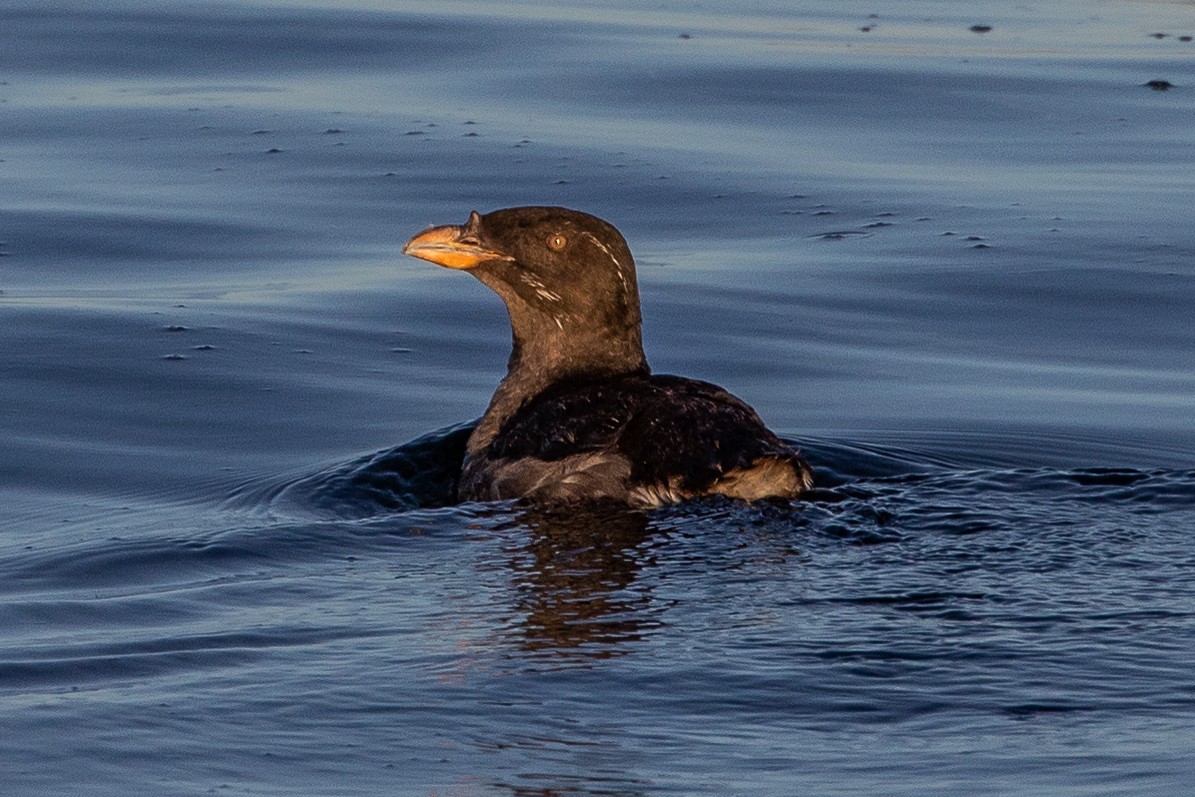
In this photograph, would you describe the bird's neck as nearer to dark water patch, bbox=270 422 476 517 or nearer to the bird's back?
dark water patch, bbox=270 422 476 517

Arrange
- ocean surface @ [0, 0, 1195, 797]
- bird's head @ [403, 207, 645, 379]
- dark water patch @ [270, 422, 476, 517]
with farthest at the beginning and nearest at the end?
bird's head @ [403, 207, 645, 379] < dark water patch @ [270, 422, 476, 517] < ocean surface @ [0, 0, 1195, 797]

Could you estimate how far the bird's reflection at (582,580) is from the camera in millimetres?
5895

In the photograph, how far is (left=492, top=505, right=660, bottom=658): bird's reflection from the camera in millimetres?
5895

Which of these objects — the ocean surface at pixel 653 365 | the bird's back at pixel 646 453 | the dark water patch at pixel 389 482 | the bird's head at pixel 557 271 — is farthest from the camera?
the bird's head at pixel 557 271

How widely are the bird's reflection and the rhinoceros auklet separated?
184mm

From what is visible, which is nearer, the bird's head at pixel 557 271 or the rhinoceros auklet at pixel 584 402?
the rhinoceros auklet at pixel 584 402

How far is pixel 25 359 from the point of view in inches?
385

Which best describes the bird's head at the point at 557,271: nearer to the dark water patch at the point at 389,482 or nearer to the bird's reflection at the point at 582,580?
the dark water patch at the point at 389,482

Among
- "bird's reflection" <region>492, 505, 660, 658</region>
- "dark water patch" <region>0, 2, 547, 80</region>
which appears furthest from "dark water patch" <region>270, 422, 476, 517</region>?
"dark water patch" <region>0, 2, 547, 80</region>

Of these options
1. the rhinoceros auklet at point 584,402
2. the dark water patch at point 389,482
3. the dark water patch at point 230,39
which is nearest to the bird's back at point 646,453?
the rhinoceros auklet at point 584,402

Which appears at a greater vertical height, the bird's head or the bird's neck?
the bird's head

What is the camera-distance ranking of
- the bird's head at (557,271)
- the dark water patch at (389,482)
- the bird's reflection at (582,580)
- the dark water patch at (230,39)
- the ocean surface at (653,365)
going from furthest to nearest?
the dark water patch at (230,39), the bird's head at (557,271), the dark water patch at (389,482), the bird's reflection at (582,580), the ocean surface at (653,365)

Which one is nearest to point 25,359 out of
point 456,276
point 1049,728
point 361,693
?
point 456,276

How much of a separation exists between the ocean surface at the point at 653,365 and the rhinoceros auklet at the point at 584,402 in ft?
0.55
